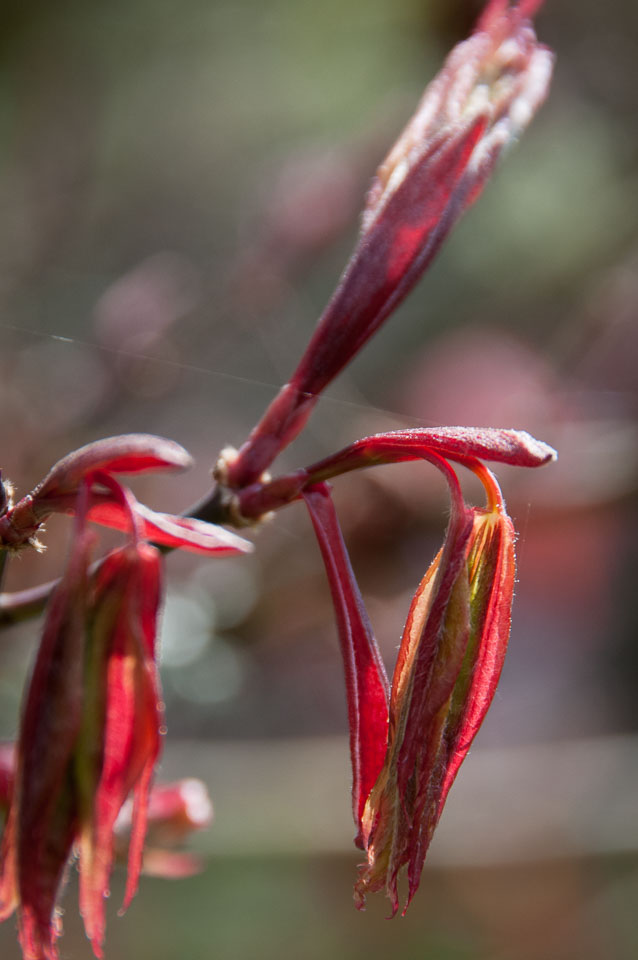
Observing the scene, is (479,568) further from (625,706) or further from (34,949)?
(625,706)

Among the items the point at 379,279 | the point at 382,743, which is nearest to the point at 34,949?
the point at 382,743

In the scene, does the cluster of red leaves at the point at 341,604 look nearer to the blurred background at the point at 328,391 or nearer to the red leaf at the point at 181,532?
the red leaf at the point at 181,532

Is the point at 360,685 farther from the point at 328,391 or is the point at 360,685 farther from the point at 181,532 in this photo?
the point at 328,391

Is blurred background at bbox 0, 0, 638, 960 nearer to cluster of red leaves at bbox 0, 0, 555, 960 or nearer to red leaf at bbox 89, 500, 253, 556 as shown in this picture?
cluster of red leaves at bbox 0, 0, 555, 960

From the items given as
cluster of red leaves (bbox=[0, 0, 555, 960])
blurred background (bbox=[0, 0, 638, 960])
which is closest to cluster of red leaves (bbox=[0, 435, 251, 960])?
cluster of red leaves (bbox=[0, 0, 555, 960])

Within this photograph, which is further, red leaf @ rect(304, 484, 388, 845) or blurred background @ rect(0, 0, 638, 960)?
blurred background @ rect(0, 0, 638, 960)

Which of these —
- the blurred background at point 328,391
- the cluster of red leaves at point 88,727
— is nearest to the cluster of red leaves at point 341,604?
the cluster of red leaves at point 88,727

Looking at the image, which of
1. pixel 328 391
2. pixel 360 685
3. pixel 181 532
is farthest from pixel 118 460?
pixel 328 391

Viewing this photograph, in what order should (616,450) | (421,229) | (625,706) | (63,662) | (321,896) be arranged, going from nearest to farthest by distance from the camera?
(63,662), (421,229), (616,450), (321,896), (625,706)

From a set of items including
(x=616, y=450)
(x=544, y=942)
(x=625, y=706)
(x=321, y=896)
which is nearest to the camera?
(x=616, y=450)
